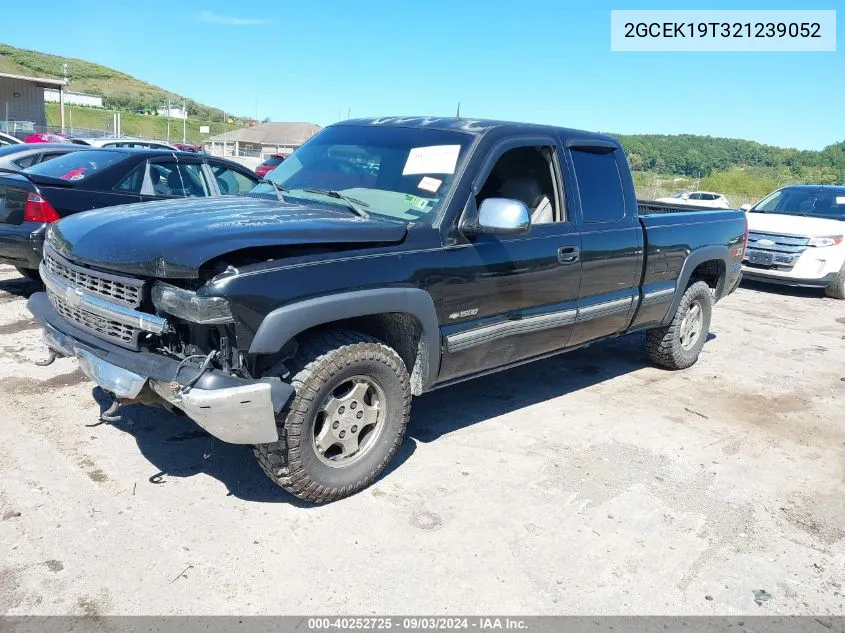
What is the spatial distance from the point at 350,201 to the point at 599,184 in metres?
1.96

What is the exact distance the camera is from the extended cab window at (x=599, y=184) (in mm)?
4766

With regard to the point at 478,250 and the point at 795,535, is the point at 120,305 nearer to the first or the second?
the point at 478,250

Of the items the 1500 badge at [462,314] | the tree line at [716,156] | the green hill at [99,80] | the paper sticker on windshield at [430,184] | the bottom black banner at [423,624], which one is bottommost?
the bottom black banner at [423,624]

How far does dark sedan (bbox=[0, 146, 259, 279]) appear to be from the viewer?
6301mm

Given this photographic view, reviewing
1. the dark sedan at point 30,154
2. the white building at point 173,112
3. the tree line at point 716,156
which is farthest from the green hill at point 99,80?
the dark sedan at point 30,154

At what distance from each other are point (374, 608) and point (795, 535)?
2.30m

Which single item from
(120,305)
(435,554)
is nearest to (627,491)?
(435,554)

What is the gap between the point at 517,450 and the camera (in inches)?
171

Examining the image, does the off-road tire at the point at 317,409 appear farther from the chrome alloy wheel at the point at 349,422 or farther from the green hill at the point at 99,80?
the green hill at the point at 99,80

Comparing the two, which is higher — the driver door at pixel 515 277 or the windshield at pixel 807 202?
the windshield at pixel 807 202

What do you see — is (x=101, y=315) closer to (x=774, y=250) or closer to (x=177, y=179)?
(x=177, y=179)

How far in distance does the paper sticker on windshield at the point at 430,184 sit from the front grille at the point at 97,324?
176 cm

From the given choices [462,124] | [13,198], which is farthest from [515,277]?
[13,198]

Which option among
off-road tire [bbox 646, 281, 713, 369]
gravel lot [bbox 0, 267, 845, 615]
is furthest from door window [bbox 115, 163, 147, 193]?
off-road tire [bbox 646, 281, 713, 369]
